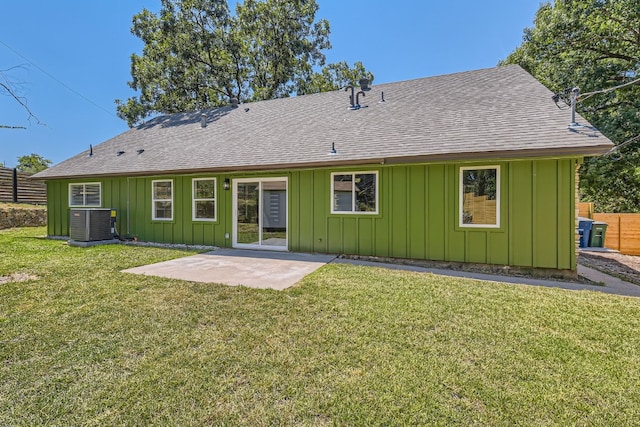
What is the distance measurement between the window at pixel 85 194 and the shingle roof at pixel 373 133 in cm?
49

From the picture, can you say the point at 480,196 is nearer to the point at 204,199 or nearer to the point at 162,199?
the point at 204,199

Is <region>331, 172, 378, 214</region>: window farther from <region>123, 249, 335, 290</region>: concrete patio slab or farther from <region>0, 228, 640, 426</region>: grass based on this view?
<region>0, 228, 640, 426</region>: grass

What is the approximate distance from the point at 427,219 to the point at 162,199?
762 cm

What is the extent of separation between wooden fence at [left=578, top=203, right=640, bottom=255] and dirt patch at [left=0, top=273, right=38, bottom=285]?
14197 millimetres

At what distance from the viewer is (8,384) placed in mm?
2236

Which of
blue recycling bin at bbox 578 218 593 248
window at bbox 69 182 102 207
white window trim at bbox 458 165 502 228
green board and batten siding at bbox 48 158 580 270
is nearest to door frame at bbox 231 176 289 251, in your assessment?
green board and batten siding at bbox 48 158 580 270

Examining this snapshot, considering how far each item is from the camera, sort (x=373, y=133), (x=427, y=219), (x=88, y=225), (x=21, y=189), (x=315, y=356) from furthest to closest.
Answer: (x=21, y=189)
(x=88, y=225)
(x=373, y=133)
(x=427, y=219)
(x=315, y=356)

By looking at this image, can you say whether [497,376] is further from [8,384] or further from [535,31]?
[535,31]

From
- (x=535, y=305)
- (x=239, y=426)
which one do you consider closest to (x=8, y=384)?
(x=239, y=426)

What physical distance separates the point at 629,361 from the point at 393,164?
15.3ft

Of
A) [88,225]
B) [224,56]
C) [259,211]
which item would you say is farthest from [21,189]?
[259,211]

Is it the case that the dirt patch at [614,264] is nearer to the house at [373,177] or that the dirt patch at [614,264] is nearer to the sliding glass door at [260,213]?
the house at [373,177]

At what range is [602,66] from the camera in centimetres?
1162

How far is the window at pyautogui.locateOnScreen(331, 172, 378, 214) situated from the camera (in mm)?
6922
